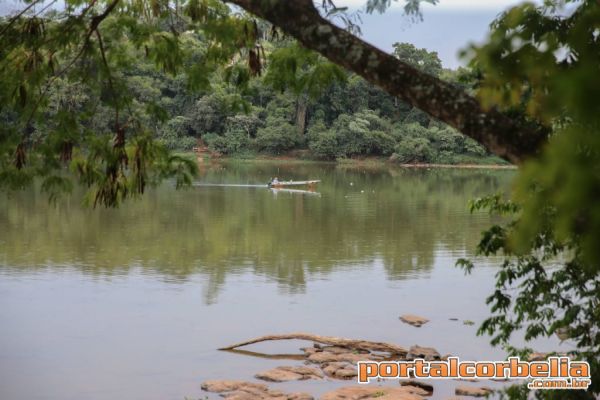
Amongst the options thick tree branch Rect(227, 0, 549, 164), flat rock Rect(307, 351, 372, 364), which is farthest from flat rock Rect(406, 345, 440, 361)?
thick tree branch Rect(227, 0, 549, 164)

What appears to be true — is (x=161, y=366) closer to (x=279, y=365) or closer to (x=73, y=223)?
(x=279, y=365)

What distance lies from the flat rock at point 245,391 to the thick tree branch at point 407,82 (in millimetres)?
3712

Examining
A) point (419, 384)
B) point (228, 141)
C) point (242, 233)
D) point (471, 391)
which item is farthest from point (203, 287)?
point (228, 141)

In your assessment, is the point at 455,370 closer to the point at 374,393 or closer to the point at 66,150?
the point at 374,393

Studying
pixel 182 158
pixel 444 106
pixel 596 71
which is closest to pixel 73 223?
pixel 182 158

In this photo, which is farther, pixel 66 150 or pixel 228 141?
pixel 228 141

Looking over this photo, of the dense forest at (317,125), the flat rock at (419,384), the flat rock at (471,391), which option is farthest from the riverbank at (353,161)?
the flat rock at (471,391)

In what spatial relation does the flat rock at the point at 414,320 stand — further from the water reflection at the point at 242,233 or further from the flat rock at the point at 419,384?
the flat rock at the point at 419,384

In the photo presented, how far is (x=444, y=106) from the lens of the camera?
222 centimetres

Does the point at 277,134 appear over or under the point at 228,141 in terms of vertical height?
over

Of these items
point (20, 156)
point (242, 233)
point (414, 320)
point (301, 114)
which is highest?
point (301, 114)

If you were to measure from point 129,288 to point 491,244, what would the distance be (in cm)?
637

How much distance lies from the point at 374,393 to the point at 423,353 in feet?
3.53

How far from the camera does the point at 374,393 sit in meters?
5.57
